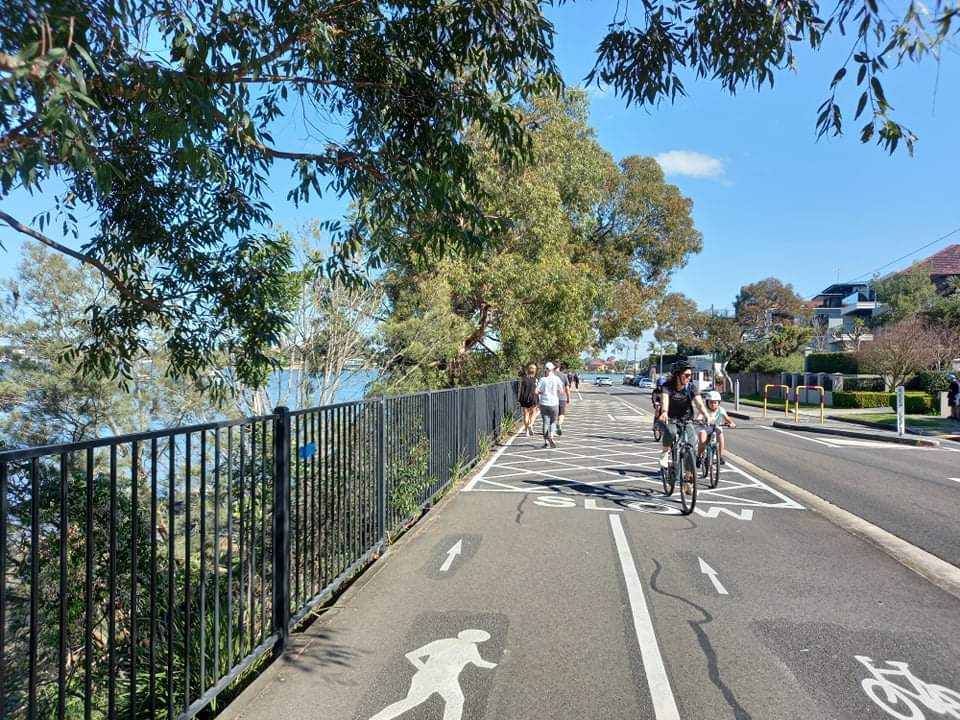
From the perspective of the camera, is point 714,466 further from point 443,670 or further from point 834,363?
point 834,363

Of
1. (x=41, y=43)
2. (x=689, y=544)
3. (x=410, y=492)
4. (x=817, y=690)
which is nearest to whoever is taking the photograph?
(x=41, y=43)

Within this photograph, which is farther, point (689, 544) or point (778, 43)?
point (689, 544)

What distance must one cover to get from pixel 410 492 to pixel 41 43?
18.5 feet

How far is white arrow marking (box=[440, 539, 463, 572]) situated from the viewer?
6172 millimetres

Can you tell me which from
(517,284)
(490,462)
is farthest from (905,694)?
(517,284)

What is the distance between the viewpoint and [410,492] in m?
7.52

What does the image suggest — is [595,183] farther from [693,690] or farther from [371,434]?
[693,690]

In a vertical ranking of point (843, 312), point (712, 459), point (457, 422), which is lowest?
point (712, 459)

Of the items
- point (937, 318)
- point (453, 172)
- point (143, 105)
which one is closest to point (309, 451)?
point (453, 172)

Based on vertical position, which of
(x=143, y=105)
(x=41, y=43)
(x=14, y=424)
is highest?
(x=143, y=105)

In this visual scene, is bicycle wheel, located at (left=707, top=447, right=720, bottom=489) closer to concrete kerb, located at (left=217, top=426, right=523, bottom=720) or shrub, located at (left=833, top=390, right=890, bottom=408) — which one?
concrete kerb, located at (left=217, top=426, right=523, bottom=720)

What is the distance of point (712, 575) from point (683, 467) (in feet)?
9.36

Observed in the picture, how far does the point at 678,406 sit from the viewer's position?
29.9ft

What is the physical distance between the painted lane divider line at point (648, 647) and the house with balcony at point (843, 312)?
55.3m
